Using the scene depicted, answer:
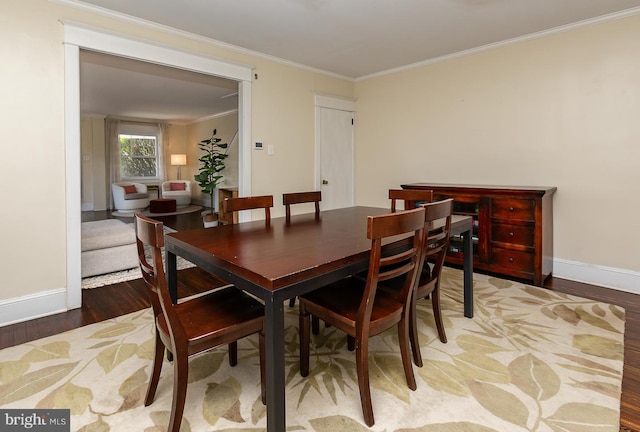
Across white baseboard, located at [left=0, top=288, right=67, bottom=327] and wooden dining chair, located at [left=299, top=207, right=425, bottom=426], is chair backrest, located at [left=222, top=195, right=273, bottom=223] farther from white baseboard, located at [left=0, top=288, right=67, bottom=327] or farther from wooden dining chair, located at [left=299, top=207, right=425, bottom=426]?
white baseboard, located at [left=0, top=288, right=67, bottom=327]

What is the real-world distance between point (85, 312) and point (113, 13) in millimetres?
2417

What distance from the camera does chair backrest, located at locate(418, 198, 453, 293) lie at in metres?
1.69

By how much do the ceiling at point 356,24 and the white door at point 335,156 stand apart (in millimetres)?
619

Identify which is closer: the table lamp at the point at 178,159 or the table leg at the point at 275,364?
the table leg at the point at 275,364

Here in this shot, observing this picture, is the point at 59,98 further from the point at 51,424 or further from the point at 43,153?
the point at 51,424

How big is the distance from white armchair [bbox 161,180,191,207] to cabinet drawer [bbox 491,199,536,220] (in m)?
7.85

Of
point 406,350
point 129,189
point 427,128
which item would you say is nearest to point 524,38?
point 427,128

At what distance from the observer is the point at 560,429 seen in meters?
1.41

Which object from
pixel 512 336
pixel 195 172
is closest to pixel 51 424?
pixel 512 336

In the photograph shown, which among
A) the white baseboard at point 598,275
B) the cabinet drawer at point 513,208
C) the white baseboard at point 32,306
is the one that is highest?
the cabinet drawer at point 513,208

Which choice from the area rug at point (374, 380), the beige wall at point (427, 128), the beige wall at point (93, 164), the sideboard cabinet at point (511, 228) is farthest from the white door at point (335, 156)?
the beige wall at point (93, 164)

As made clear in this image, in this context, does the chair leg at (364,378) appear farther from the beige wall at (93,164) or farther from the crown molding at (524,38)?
the beige wall at (93,164)

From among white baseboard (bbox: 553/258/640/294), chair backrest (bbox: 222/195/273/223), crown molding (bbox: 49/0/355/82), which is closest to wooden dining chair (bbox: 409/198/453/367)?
chair backrest (bbox: 222/195/273/223)

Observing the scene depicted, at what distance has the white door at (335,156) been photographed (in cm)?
457
